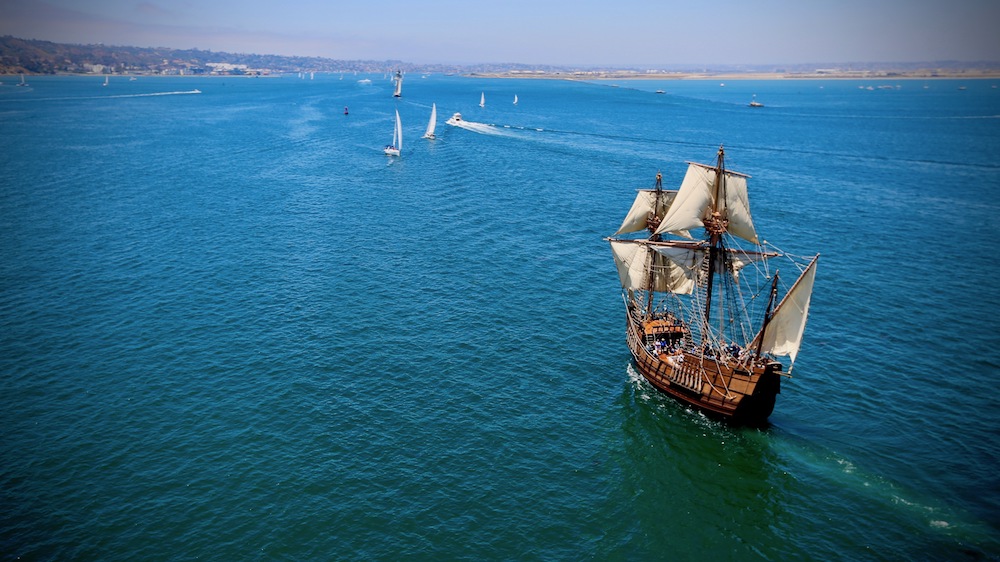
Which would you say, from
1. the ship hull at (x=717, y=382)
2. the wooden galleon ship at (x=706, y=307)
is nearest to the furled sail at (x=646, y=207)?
the wooden galleon ship at (x=706, y=307)

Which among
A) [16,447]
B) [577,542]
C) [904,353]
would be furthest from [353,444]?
[904,353]

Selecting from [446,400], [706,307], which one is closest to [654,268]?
[706,307]

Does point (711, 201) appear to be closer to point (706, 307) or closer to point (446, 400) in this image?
point (706, 307)

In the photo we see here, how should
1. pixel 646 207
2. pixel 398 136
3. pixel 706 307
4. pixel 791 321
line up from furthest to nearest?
pixel 398 136
pixel 646 207
pixel 706 307
pixel 791 321

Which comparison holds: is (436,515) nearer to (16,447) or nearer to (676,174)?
(16,447)

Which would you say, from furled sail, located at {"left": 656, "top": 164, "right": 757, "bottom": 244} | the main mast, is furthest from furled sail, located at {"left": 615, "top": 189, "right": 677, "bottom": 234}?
the main mast

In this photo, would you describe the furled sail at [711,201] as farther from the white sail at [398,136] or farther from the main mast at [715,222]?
the white sail at [398,136]
